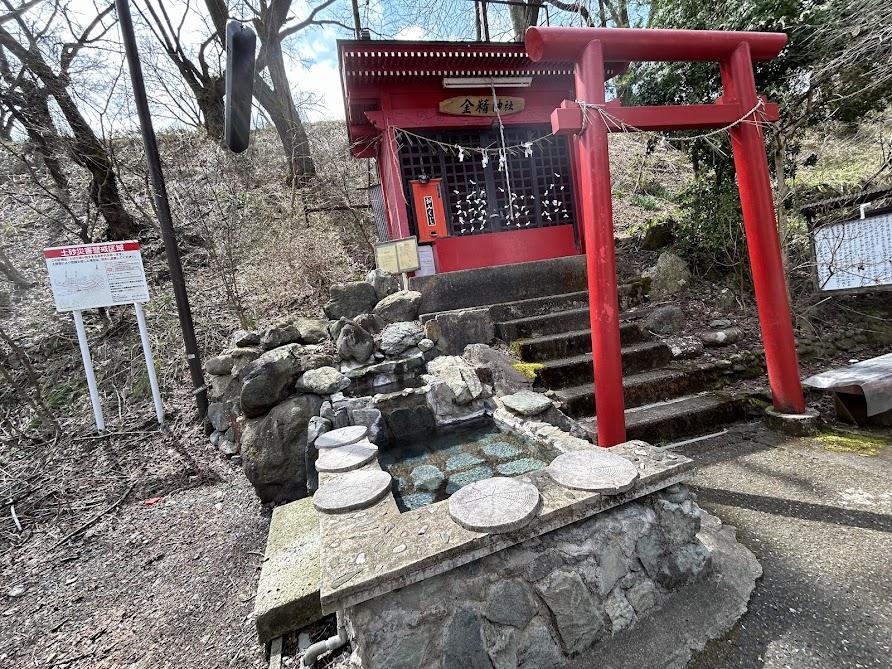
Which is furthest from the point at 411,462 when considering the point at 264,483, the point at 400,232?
the point at 400,232

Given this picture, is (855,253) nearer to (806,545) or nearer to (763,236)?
(763,236)

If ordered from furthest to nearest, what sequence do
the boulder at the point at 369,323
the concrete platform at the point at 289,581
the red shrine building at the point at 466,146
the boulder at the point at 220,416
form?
the red shrine building at the point at 466,146 < the boulder at the point at 220,416 < the boulder at the point at 369,323 < the concrete platform at the point at 289,581

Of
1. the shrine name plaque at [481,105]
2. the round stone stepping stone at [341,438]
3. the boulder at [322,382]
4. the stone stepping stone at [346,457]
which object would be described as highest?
the shrine name plaque at [481,105]

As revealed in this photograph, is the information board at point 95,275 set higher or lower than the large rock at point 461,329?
higher

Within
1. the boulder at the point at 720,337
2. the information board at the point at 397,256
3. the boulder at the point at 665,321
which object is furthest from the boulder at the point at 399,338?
the boulder at the point at 720,337

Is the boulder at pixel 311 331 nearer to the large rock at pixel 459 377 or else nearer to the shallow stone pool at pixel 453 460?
the large rock at pixel 459 377

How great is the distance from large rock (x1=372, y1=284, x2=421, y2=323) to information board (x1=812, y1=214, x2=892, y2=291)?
211 inches

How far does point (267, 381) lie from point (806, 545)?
418cm

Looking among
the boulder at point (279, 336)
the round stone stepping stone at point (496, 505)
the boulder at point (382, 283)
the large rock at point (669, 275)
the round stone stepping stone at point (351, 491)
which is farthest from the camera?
the large rock at point (669, 275)

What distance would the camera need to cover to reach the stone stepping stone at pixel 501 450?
305cm

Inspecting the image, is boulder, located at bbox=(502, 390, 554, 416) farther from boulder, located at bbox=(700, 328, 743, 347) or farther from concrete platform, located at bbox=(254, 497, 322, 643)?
boulder, located at bbox=(700, 328, 743, 347)

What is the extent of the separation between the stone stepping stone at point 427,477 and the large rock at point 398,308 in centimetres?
245

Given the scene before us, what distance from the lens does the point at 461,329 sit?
4.70 m

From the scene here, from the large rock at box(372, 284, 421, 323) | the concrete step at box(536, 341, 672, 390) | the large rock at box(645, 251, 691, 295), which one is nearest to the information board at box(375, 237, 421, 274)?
the large rock at box(372, 284, 421, 323)
